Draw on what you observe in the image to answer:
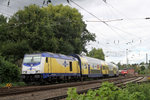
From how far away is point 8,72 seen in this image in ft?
69.0

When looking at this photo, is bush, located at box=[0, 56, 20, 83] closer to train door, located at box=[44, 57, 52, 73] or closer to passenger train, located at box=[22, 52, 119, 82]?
passenger train, located at box=[22, 52, 119, 82]

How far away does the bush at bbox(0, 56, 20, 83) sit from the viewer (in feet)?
66.9

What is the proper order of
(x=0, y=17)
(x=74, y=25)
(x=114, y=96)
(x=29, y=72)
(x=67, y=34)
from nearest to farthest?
1. (x=114, y=96)
2. (x=29, y=72)
3. (x=67, y=34)
4. (x=74, y=25)
5. (x=0, y=17)

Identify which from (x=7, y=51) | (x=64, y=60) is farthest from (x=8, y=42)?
(x=64, y=60)

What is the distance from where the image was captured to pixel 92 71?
102 ft

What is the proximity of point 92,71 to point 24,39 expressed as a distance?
1116 cm

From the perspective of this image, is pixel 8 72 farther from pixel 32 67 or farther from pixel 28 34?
pixel 28 34

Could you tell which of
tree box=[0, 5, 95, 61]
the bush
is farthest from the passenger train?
tree box=[0, 5, 95, 61]

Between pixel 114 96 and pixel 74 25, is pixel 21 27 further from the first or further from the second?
pixel 114 96

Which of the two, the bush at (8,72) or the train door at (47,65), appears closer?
the train door at (47,65)

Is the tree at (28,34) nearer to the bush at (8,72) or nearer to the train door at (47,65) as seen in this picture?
the bush at (8,72)

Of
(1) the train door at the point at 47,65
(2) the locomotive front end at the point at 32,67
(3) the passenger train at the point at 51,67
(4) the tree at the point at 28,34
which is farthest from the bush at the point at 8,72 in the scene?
(4) the tree at the point at 28,34

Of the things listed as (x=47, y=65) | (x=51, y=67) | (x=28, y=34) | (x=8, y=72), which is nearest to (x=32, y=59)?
(x=47, y=65)

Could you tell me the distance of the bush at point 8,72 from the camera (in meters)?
20.4
